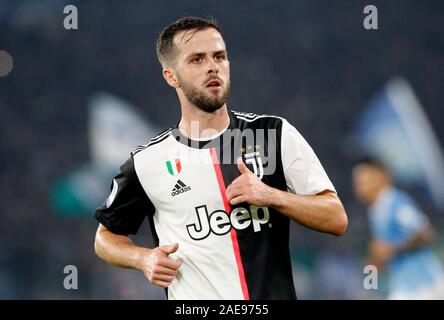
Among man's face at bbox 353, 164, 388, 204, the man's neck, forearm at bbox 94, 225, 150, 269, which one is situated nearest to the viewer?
forearm at bbox 94, 225, 150, 269

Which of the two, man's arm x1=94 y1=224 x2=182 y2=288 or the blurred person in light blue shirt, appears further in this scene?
the blurred person in light blue shirt

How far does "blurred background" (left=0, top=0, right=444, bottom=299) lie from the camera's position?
8289 mm

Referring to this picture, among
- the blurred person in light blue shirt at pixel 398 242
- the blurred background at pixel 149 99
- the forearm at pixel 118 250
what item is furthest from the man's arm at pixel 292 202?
the blurred background at pixel 149 99

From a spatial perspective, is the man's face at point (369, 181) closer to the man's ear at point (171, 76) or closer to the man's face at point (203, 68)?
the man's ear at point (171, 76)

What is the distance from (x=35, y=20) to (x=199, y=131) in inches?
250

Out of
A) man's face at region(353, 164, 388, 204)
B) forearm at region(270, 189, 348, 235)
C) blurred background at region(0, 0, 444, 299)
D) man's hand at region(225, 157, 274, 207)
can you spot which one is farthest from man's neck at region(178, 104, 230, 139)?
blurred background at region(0, 0, 444, 299)

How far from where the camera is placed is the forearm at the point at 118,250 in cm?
306

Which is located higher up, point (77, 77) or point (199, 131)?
point (77, 77)

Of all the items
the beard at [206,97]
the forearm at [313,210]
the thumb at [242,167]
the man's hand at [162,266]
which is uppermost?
the beard at [206,97]

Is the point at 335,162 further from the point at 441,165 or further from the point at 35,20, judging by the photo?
the point at 35,20

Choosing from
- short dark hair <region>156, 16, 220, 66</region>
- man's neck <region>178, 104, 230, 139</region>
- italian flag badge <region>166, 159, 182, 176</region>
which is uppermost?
short dark hair <region>156, 16, 220, 66</region>

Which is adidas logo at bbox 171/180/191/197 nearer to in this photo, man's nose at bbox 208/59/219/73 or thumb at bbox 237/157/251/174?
thumb at bbox 237/157/251/174
